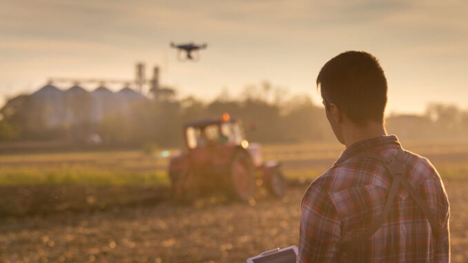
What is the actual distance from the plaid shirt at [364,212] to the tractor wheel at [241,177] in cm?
862

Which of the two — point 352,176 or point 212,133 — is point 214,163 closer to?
point 212,133

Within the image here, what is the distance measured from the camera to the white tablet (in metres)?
1.62

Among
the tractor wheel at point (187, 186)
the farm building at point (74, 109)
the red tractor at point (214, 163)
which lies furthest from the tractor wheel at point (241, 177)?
the farm building at point (74, 109)

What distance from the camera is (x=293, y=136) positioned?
5431 cm

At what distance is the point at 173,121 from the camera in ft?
158

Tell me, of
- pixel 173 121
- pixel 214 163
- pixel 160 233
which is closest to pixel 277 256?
pixel 160 233

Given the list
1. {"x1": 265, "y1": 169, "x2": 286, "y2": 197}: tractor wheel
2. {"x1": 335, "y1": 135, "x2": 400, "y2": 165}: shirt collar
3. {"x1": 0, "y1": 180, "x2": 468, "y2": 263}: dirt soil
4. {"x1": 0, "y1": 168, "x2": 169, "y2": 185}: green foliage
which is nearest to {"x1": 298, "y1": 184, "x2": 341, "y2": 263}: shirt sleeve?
{"x1": 335, "y1": 135, "x2": 400, "y2": 165}: shirt collar

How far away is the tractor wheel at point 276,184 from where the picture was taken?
11.6 metres

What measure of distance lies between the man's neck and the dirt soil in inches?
174

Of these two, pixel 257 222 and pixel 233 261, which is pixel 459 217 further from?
pixel 233 261

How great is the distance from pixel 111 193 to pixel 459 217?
7.56 metres

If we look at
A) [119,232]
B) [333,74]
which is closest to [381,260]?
[333,74]

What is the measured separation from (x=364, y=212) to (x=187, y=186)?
9092 millimetres

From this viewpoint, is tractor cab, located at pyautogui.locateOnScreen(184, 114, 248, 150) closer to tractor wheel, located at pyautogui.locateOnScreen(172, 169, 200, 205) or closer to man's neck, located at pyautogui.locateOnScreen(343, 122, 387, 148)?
tractor wheel, located at pyautogui.locateOnScreen(172, 169, 200, 205)
